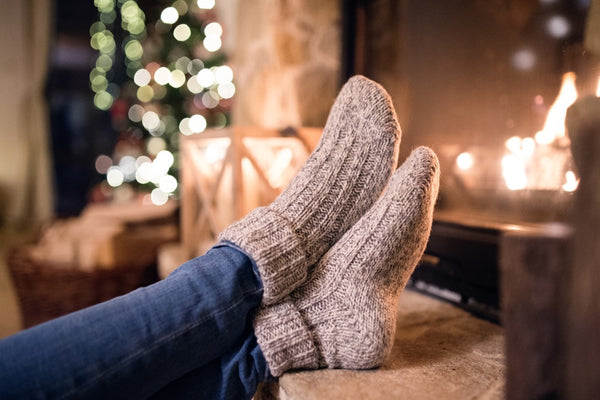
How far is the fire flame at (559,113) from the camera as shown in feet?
2.17

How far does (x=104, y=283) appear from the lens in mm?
1345

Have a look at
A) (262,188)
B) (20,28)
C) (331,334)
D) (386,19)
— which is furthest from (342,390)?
(20,28)

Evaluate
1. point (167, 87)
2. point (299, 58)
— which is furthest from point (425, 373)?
point (167, 87)

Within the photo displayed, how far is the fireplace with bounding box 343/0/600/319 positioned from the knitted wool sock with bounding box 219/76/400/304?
11cm

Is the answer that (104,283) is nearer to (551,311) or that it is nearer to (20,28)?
(551,311)

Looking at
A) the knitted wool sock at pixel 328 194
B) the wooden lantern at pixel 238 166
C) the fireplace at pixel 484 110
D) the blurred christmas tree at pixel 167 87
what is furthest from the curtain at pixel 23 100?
the knitted wool sock at pixel 328 194

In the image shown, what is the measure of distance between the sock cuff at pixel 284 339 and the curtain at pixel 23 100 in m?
2.92

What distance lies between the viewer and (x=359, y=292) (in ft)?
2.02

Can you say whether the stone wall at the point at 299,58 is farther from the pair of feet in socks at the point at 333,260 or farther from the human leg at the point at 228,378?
the human leg at the point at 228,378

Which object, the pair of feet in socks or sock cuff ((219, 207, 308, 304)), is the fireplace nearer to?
the pair of feet in socks

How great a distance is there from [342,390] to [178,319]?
22 cm

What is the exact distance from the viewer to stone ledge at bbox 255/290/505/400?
0.54m

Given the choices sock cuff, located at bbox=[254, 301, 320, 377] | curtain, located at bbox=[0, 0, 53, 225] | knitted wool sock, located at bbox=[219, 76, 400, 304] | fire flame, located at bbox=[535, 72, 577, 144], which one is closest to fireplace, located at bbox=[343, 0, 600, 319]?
fire flame, located at bbox=[535, 72, 577, 144]

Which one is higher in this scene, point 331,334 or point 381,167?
point 381,167
